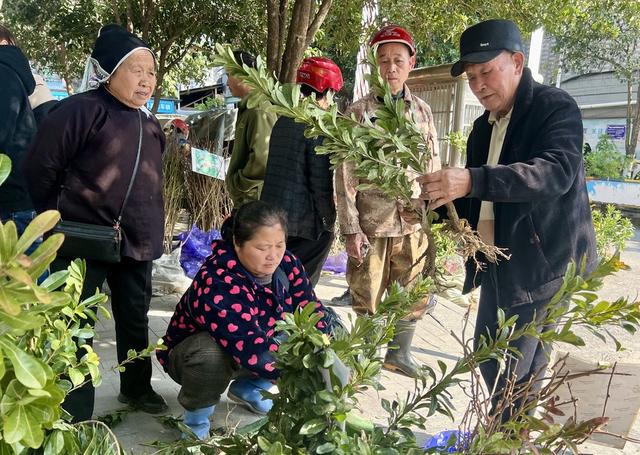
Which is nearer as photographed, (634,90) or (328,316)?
(328,316)

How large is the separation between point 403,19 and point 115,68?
5.17 meters

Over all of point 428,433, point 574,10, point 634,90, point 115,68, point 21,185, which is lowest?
point 428,433

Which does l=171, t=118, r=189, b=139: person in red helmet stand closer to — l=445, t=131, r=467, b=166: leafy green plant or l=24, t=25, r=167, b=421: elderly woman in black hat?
l=24, t=25, r=167, b=421: elderly woman in black hat

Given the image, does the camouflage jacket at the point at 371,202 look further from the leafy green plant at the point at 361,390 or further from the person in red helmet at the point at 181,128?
the person in red helmet at the point at 181,128

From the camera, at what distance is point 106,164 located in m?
2.38

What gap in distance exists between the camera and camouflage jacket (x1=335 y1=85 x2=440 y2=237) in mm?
2992

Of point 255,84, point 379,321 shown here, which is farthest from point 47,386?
point 379,321

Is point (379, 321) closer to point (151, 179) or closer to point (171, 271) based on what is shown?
point (151, 179)

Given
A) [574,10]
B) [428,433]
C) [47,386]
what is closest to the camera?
[47,386]

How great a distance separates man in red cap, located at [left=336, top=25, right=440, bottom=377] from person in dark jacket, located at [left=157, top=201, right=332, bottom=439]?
0.65m

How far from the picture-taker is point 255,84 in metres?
1.17

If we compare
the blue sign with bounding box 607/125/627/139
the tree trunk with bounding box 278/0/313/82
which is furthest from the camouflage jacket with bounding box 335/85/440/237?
the blue sign with bounding box 607/125/627/139

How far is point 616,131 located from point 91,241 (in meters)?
23.6

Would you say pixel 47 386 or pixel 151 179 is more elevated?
pixel 151 179
